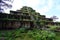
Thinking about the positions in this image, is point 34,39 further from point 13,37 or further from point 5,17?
point 5,17

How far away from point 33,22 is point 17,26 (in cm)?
135

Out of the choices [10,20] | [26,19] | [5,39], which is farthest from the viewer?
[26,19]

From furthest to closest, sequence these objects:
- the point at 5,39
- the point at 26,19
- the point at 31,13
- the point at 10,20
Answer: the point at 31,13, the point at 26,19, the point at 10,20, the point at 5,39

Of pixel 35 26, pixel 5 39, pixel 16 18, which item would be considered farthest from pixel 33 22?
pixel 5 39

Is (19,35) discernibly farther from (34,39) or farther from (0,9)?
(0,9)

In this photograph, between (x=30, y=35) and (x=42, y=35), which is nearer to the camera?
(x=42, y=35)

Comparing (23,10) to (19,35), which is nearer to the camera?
(19,35)

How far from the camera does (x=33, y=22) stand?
1422 centimetres

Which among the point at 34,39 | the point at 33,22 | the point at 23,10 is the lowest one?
the point at 34,39

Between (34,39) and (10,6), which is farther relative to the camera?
(10,6)

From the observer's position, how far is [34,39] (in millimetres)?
11297

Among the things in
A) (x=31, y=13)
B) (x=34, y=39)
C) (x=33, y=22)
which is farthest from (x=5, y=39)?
(x=31, y=13)

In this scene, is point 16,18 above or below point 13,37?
above

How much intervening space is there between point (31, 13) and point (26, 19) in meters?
1.35
